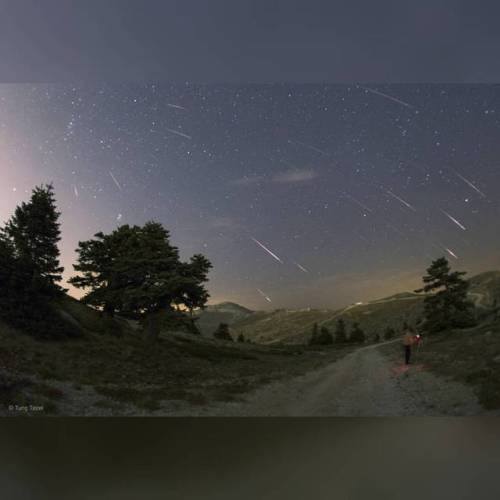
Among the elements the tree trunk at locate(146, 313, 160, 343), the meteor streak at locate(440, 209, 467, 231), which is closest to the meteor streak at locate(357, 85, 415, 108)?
the meteor streak at locate(440, 209, 467, 231)

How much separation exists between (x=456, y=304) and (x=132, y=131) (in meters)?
5.90

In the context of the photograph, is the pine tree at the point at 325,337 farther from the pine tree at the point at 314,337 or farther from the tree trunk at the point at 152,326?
the tree trunk at the point at 152,326

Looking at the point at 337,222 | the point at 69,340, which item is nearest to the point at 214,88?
the point at 337,222

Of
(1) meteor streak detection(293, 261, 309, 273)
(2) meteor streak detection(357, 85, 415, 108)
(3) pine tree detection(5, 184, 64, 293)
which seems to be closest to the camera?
(3) pine tree detection(5, 184, 64, 293)

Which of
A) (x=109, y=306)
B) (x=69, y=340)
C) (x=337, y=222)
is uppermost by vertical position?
(x=337, y=222)

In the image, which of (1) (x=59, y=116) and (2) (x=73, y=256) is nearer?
(2) (x=73, y=256)

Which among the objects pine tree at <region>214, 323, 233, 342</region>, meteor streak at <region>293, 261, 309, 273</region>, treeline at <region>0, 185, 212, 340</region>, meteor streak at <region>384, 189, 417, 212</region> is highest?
meteor streak at <region>384, 189, 417, 212</region>

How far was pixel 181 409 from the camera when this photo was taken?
6.03m

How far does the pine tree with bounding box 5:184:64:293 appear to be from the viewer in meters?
5.89

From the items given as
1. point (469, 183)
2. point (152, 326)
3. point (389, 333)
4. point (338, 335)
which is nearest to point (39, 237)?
point (152, 326)

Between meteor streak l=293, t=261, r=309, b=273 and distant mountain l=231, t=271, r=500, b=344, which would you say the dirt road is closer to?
distant mountain l=231, t=271, r=500, b=344

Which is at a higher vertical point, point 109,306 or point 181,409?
point 109,306

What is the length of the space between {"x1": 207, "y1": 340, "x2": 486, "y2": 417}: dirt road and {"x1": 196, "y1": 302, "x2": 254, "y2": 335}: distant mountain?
3.73 feet

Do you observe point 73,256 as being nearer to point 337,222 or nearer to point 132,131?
point 132,131
